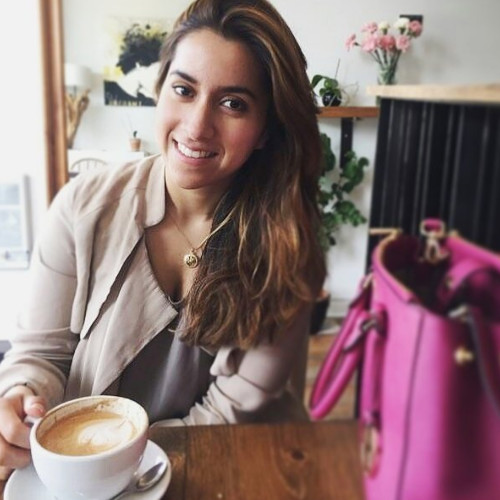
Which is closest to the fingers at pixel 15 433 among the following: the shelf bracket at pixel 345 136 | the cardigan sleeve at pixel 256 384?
the cardigan sleeve at pixel 256 384

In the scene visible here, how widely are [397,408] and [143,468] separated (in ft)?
0.82

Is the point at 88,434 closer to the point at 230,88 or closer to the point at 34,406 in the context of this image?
the point at 34,406

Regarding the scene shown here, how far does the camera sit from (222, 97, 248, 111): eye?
1.15 ft

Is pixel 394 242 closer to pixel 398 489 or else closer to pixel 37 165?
pixel 398 489

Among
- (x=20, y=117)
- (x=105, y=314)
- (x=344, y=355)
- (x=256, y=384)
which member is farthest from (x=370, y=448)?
(x=20, y=117)

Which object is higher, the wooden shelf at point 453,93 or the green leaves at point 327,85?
the green leaves at point 327,85

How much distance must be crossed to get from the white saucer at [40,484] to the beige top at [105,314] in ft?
0.21

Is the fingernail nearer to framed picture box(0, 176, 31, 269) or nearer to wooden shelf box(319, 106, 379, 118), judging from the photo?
framed picture box(0, 176, 31, 269)

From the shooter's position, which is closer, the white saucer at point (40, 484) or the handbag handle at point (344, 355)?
the handbag handle at point (344, 355)

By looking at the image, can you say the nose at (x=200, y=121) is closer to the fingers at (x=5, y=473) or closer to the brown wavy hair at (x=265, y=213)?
the brown wavy hair at (x=265, y=213)

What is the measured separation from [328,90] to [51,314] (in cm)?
35

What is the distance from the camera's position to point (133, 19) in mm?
404

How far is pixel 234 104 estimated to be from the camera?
0.35m

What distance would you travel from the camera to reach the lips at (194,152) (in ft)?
1.25
